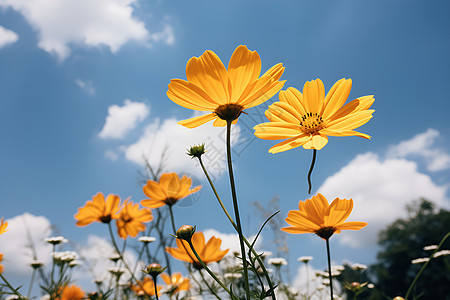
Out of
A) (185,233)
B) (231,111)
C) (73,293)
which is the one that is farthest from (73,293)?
(231,111)

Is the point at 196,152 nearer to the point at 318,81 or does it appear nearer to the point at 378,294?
the point at 318,81

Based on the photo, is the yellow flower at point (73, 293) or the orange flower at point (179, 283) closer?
the orange flower at point (179, 283)

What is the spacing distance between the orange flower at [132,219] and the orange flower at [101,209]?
8 centimetres

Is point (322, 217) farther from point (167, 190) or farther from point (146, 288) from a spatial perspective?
point (146, 288)

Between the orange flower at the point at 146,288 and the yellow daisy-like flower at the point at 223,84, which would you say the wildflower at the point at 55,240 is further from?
the yellow daisy-like flower at the point at 223,84

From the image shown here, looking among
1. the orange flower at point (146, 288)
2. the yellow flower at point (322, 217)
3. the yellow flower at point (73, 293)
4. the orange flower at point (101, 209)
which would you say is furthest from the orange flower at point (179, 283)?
the yellow flower at point (322, 217)

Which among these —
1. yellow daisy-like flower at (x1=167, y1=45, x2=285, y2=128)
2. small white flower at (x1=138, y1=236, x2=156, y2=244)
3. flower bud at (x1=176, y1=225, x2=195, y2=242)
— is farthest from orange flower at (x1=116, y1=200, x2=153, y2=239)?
yellow daisy-like flower at (x1=167, y1=45, x2=285, y2=128)

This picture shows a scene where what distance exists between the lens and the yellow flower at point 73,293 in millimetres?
1821

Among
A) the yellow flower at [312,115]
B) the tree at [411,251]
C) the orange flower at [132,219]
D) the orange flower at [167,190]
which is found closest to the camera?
the yellow flower at [312,115]

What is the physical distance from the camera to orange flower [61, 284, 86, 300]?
1822 mm

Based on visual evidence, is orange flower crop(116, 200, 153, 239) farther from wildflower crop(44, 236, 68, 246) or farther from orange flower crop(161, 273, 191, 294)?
wildflower crop(44, 236, 68, 246)

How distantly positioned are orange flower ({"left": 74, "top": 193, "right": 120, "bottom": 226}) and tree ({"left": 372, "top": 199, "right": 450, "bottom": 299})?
16044mm

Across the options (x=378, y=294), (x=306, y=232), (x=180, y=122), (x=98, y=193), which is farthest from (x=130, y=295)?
(x=378, y=294)

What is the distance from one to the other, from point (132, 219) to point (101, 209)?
172mm
